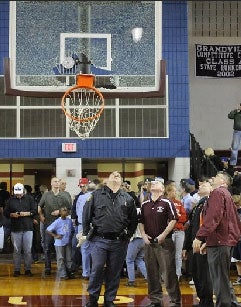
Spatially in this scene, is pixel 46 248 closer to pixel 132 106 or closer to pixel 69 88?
pixel 69 88

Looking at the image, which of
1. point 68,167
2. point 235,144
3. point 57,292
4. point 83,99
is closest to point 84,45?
point 83,99

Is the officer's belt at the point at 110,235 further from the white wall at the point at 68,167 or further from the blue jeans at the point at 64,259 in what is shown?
the white wall at the point at 68,167

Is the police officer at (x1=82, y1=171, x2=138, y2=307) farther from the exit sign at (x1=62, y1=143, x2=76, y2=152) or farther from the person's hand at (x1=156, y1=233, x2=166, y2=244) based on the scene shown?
the exit sign at (x1=62, y1=143, x2=76, y2=152)

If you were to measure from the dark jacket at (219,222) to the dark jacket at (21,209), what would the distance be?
214 inches

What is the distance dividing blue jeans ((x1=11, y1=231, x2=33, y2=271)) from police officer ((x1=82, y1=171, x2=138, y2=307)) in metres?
4.03

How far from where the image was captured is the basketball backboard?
10195mm

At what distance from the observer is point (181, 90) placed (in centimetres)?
1558

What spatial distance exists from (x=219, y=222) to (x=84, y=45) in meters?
4.15

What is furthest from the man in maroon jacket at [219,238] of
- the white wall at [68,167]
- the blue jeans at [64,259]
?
the white wall at [68,167]

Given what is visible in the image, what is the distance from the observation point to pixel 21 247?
12289mm

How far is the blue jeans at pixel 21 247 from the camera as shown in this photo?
12125 millimetres

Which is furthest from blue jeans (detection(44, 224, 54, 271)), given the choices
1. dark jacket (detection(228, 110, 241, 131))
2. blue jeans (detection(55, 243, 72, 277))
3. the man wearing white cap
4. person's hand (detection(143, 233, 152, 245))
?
dark jacket (detection(228, 110, 241, 131))

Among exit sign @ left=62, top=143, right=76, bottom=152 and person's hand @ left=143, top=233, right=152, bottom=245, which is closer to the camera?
person's hand @ left=143, top=233, right=152, bottom=245

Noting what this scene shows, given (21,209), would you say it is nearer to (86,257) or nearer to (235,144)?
(86,257)
